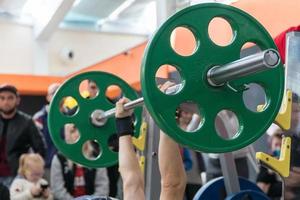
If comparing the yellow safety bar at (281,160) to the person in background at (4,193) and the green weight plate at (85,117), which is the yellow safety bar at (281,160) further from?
the person in background at (4,193)

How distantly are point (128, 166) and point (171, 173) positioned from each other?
0.20 m

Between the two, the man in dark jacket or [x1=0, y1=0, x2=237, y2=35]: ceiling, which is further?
[x1=0, y1=0, x2=237, y2=35]: ceiling

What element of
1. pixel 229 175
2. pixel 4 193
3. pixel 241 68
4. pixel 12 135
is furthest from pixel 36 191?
pixel 241 68

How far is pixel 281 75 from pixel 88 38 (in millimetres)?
6949

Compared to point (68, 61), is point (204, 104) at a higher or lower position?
lower

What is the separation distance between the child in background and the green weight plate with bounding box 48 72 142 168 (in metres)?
0.82

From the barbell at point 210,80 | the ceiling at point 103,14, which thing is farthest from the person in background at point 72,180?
the ceiling at point 103,14

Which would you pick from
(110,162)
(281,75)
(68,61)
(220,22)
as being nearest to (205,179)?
(110,162)

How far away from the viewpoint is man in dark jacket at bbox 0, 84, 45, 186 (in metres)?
3.71

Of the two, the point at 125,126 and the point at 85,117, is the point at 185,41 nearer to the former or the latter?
the point at 125,126

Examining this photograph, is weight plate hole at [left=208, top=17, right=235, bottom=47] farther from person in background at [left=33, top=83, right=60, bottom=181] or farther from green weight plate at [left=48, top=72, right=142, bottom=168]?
person in background at [left=33, top=83, right=60, bottom=181]

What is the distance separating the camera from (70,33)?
8336mm

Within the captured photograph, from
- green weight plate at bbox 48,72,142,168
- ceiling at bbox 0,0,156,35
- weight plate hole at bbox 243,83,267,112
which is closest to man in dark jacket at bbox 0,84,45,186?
green weight plate at bbox 48,72,142,168

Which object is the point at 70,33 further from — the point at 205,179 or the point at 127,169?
the point at 127,169
